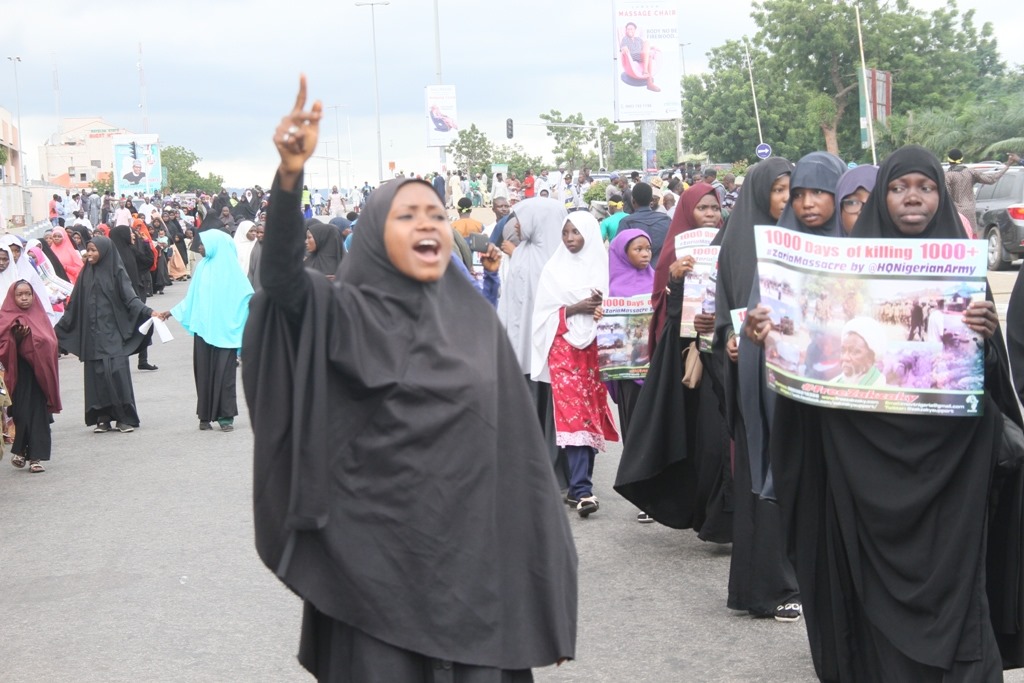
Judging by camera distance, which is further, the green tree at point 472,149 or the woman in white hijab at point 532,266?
the green tree at point 472,149

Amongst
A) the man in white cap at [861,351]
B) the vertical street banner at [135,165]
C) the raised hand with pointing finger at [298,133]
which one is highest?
the vertical street banner at [135,165]

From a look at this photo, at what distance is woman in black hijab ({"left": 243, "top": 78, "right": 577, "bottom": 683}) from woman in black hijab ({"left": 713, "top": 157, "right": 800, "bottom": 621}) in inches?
74.9

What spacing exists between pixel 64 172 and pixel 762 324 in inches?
5877

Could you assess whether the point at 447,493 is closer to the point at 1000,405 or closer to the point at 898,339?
the point at 898,339

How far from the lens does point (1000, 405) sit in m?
4.41

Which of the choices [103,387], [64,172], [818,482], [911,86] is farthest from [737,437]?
[64,172]

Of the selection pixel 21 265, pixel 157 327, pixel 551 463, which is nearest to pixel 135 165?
pixel 157 327

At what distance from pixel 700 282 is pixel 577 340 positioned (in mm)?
1903

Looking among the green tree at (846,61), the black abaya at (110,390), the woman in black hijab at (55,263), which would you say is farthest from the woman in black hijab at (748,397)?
the green tree at (846,61)

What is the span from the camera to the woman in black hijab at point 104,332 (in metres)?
12.6

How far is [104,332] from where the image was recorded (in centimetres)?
1264

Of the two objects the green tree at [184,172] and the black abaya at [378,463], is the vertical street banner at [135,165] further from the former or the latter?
the green tree at [184,172]

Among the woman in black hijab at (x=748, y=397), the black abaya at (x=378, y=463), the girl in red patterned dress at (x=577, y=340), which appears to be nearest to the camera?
the black abaya at (x=378, y=463)

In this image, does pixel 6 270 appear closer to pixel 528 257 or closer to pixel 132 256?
pixel 528 257
